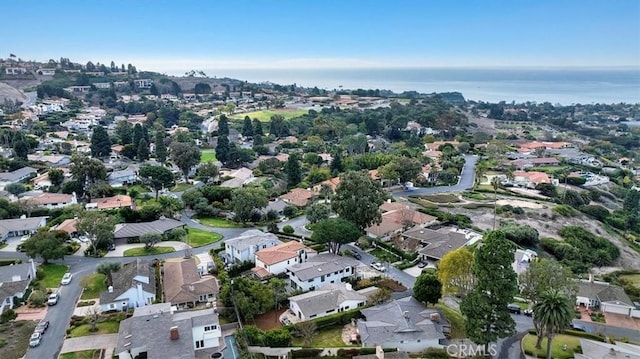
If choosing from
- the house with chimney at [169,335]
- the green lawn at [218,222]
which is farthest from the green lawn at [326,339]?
the green lawn at [218,222]

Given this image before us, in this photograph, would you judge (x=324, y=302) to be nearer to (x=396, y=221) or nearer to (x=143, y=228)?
(x=396, y=221)

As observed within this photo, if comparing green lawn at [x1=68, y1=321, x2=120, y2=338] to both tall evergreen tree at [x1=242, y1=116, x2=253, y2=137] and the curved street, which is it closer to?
the curved street

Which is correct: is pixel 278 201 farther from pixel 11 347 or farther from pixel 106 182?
pixel 11 347

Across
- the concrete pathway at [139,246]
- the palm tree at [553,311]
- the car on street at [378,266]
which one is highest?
the palm tree at [553,311]

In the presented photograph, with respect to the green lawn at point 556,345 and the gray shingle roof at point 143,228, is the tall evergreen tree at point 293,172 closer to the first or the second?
the gray shingle roof at point 143,228

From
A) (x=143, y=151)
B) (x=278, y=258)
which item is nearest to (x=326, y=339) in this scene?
(x=278, y=258)

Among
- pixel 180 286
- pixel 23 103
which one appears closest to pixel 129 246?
pixel 180 286
